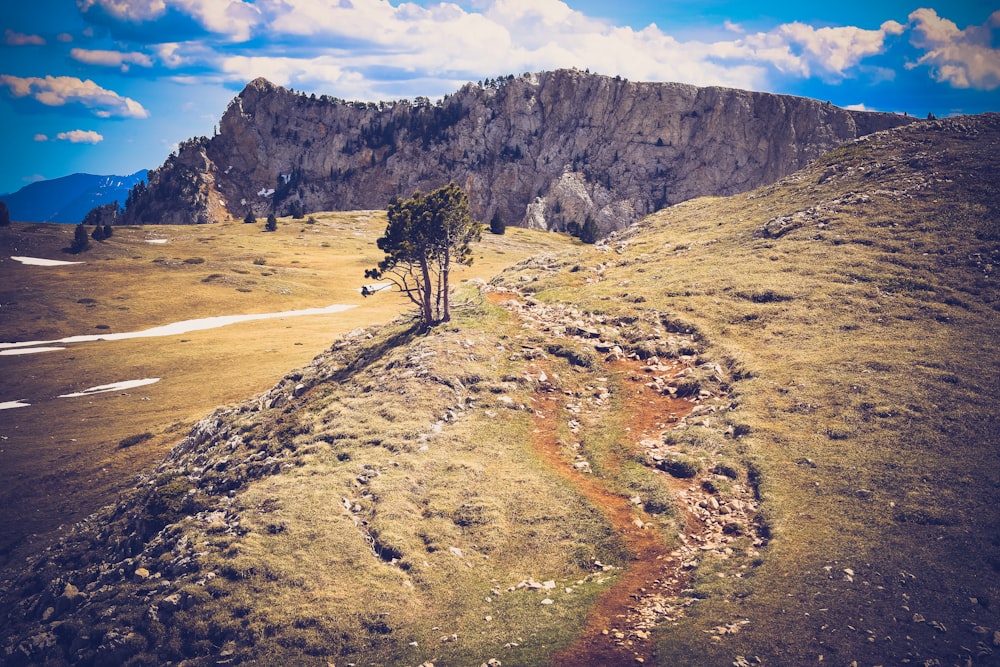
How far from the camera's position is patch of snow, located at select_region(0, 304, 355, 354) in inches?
3044

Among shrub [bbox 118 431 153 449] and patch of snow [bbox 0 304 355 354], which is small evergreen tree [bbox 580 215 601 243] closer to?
patch of snow [bbox 0 304 355 354]

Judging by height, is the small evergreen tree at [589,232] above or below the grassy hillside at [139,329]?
above

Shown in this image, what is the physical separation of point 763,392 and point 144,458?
151 ft

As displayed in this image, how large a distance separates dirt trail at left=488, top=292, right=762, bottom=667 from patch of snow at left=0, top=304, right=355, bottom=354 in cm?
6422

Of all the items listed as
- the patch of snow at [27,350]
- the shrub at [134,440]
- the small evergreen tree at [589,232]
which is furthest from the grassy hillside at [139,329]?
the small evergreen tree at [589,232]

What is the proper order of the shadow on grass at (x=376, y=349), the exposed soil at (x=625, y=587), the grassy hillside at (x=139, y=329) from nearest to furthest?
the exposed soil at (x=625, y=587)
the shadow on grass at (x=376, y=349)
the grassy hillside at (x=139, y=329)

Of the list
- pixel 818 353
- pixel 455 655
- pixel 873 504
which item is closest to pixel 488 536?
pixel 455 655

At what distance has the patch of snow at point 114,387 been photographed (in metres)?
60.3

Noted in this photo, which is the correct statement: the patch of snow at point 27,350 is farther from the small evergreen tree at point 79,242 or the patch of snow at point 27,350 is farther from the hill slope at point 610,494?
the small evergreen tree at point 79,242

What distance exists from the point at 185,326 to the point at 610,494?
82190 mm

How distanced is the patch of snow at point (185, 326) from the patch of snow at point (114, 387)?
2069 cm

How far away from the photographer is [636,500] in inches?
989

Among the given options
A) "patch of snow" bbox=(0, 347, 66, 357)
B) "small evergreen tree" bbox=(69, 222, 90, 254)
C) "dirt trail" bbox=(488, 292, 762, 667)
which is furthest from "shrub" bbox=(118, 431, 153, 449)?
"small evergreen tree" bbox=(69, 222, 90, 254)

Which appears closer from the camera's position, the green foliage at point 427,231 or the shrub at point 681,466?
the shrub at point 681,466
